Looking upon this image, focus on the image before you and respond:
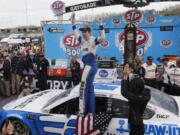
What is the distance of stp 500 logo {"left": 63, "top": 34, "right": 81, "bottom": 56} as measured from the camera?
52.3 ft

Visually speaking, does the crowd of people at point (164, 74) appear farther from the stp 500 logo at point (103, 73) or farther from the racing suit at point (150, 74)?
the stp 500 logo at point (103, 73)

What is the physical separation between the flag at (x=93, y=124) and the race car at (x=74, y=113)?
0.09 m

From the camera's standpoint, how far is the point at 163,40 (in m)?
17.6

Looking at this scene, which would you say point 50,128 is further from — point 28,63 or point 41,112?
point 28,63

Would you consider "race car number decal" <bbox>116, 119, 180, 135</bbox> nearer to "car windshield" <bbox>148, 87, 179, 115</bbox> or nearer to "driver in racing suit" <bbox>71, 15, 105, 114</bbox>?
"car windshield" <bbox>148, 87, 179, 115</bbox>

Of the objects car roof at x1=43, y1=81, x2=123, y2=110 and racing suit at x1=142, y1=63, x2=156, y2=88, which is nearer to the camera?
car roof at x1=43, y1=81, x2=123, y2=110

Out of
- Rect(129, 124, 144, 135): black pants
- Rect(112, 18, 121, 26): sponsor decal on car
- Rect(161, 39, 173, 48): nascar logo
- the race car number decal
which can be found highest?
Rect(112, 18, 121, 26): sponsor decal on car

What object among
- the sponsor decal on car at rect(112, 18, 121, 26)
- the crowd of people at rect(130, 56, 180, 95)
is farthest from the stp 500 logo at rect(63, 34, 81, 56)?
the crowd of people at rect(130, 56, 180, 95)

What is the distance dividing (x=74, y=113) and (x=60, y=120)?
0.28 metres

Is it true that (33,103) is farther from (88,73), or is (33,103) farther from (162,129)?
(162,129)

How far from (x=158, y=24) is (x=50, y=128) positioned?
37.4ft

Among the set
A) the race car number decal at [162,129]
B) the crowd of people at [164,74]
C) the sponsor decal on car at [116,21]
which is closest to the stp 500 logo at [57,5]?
the sponsor decal on car at [116,21]

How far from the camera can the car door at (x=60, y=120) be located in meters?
6.99

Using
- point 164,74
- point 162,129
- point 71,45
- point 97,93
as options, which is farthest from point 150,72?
point 71,45
